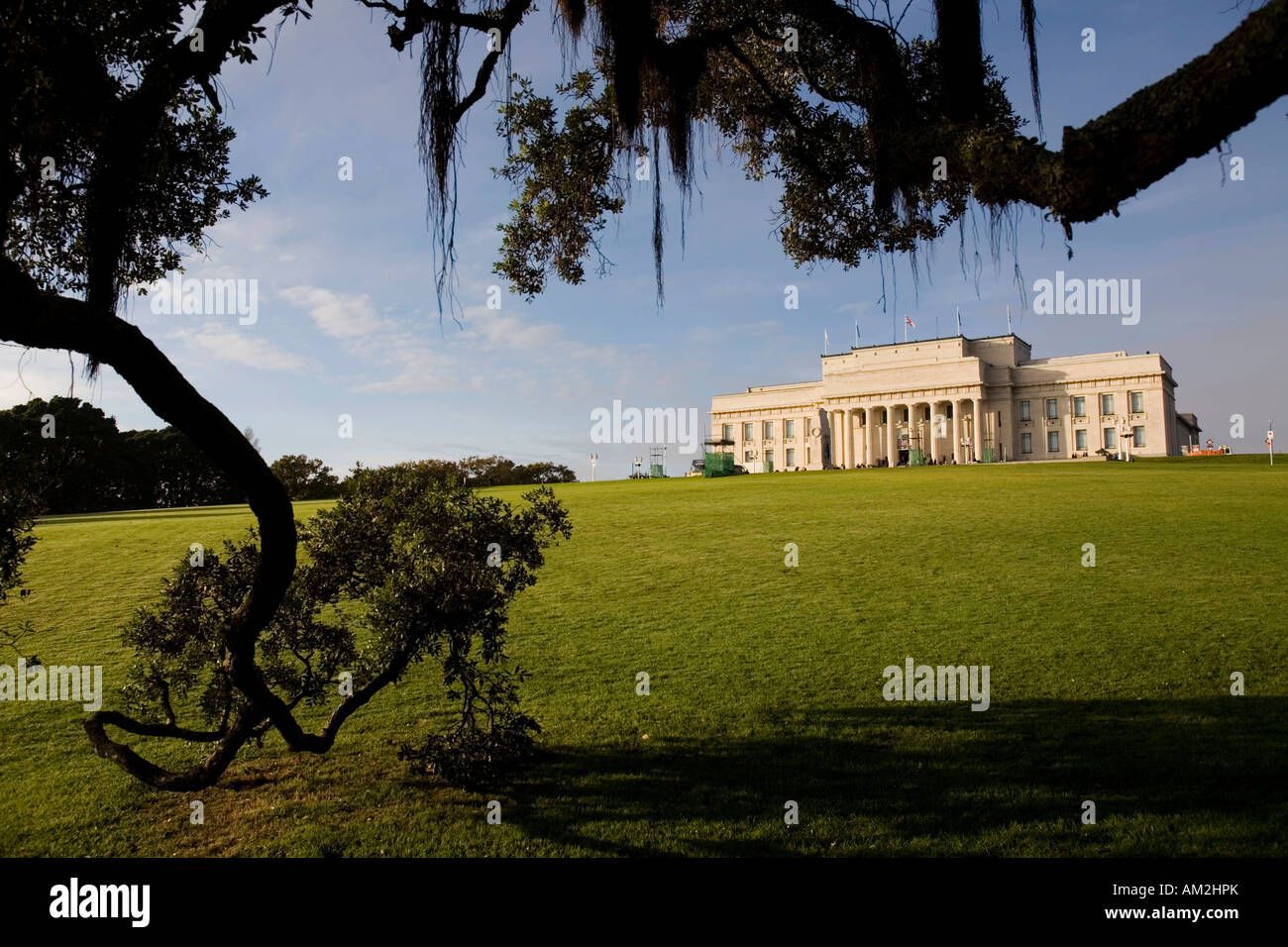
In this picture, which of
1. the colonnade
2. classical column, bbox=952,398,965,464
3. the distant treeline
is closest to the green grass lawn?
the distant treeline

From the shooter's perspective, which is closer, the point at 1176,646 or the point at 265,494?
the point at 265,494

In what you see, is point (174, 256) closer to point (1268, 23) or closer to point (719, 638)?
point (1268, 23)

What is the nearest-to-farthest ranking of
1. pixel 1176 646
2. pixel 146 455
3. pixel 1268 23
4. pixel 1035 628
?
pixel 1268 23, pixel 1176 646, pixel 1035 628, pixel 146 455

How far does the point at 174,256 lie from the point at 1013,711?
8520mm

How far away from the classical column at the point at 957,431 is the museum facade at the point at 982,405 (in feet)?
0.31

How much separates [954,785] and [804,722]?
1.80m

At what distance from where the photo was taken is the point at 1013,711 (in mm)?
7422

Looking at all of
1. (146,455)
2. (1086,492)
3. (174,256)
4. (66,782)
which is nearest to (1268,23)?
(174,256)

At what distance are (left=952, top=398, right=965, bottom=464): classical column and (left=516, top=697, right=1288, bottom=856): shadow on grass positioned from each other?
68.2 m

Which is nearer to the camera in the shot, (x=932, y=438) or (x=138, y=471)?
(x=138, y=471)

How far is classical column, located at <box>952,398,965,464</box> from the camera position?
71.1 metres

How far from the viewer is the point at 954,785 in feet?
18.7

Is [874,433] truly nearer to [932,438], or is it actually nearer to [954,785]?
[932,438]

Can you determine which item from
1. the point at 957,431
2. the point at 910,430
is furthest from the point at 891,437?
the point at 957,431
